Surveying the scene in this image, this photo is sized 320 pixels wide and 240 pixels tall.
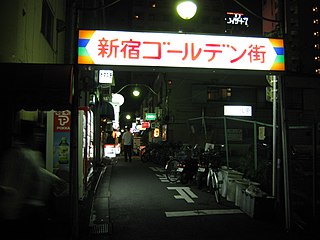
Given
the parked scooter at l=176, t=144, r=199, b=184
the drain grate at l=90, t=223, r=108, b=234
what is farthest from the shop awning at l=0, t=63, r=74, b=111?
the parked scooter at l=176, t=144, r=199, b=184

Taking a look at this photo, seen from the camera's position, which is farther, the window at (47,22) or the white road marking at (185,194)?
the white road marking at (185,194)

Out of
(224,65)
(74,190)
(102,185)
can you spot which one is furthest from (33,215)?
(102,185)

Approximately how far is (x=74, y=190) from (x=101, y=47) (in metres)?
3.01

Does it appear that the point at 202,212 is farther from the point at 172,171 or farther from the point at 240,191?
the point at 172,171

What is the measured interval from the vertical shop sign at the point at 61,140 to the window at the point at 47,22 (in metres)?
2.57

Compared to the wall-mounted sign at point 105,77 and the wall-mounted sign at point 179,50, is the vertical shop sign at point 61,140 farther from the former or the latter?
the wall-mounted sign at point 105,77

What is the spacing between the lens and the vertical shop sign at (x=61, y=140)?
793 cm

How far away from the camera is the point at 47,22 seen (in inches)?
360

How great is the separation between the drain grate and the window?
5470 mm

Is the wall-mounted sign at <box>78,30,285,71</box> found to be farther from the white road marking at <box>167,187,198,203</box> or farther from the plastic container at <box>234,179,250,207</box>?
the white road marking at <box>167,187,198,203</box>

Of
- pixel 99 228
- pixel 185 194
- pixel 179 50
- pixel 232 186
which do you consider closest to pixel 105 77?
pixel 185 194

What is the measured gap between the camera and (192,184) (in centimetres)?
1273

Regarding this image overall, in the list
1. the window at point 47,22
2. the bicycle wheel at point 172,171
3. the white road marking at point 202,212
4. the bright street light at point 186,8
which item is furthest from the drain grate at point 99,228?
the bicycle wheel at point 172,171

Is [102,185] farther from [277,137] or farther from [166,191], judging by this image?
[277,137]
